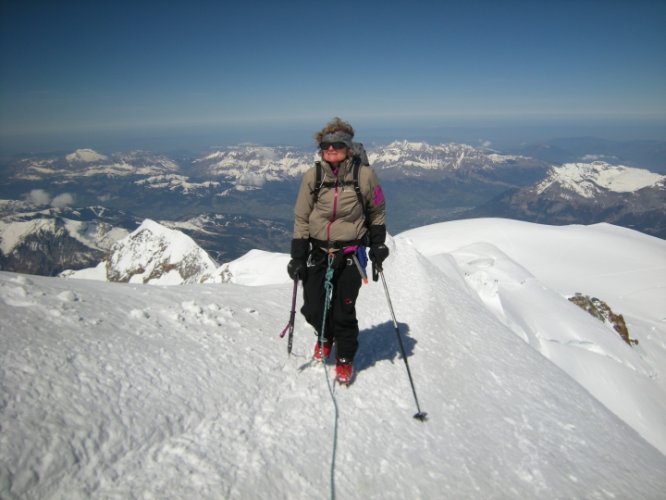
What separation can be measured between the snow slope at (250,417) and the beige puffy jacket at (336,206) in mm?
2235

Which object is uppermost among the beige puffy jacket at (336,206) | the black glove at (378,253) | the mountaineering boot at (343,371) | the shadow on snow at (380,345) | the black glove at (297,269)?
the beige puffy jacket at (336,206)

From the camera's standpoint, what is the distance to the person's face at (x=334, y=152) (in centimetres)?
522

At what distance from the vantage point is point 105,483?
3.08 metres

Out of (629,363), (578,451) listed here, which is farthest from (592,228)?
(578,451)

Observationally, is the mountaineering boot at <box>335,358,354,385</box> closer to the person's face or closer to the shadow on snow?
the shadow on snow

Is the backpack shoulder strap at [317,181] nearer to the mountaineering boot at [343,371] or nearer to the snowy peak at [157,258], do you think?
the mountaineering boot at [343,371]

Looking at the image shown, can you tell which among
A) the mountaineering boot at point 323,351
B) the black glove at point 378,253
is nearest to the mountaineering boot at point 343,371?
the mountaineering boot at point 323,351

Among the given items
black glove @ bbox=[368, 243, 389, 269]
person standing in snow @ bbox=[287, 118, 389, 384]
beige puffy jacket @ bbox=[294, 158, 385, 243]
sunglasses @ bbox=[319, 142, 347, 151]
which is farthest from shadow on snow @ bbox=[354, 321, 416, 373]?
sunglasses @ bbox=[319, 142, 347, 151]

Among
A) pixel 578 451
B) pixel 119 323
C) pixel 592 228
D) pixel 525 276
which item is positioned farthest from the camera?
pixel 592 228

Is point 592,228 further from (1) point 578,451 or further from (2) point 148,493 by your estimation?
(2) point 148,493

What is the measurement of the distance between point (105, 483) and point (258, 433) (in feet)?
5.11

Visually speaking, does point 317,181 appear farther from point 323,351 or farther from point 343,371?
point 343,371

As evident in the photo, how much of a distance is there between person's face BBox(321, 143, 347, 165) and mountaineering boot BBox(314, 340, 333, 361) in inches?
119

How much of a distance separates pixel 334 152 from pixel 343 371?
11.0 feet
